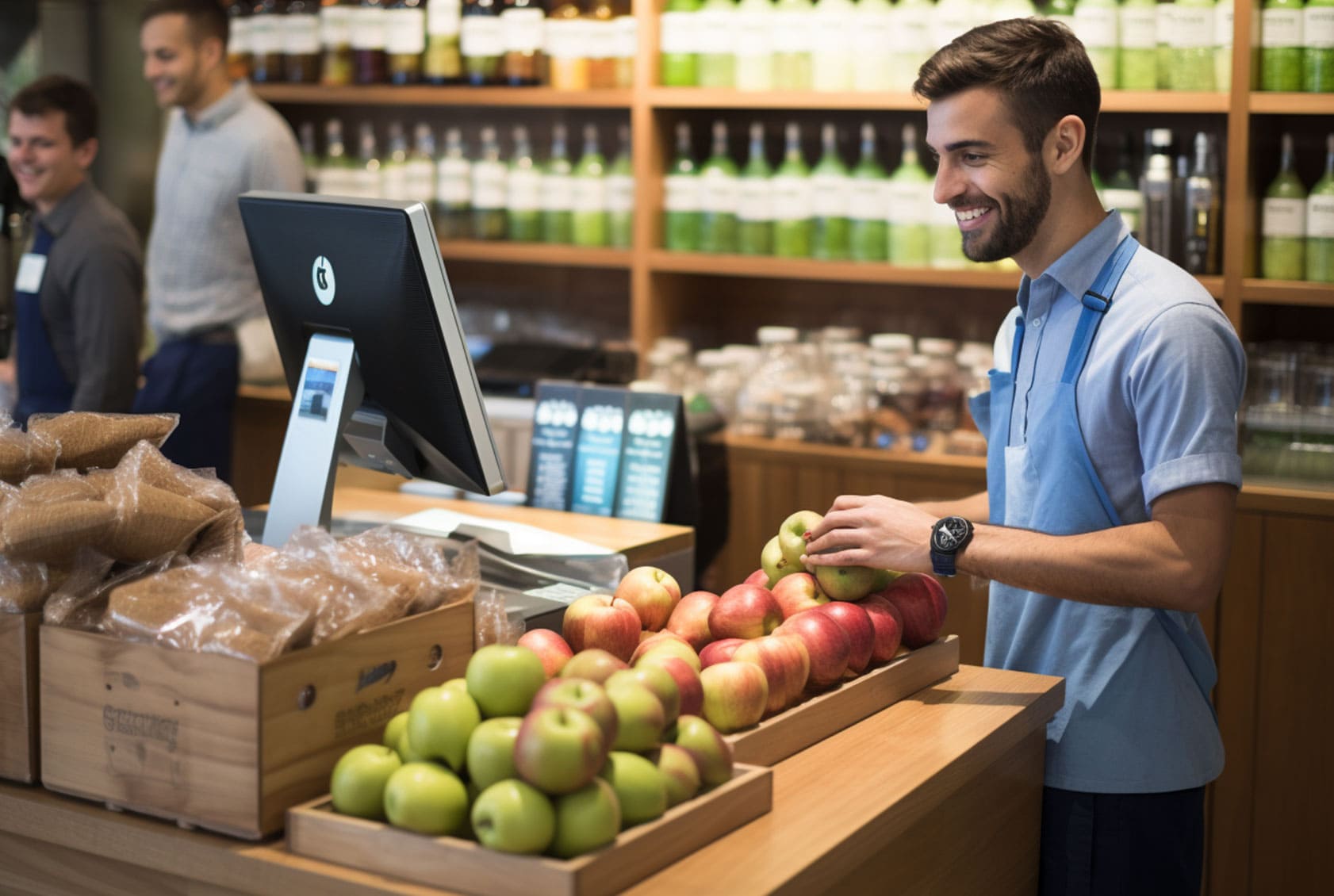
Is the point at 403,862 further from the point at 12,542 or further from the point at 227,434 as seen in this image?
the point at 227,434

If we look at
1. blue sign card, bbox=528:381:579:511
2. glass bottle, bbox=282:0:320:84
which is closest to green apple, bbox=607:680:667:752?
blue sign card, bbox=528:381:579:511

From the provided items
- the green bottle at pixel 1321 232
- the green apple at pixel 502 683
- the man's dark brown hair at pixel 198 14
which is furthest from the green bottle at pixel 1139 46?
the green apple at pixel 502 683

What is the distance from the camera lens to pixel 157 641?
1426 millimetres

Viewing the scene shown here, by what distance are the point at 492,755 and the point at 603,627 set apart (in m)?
0.46

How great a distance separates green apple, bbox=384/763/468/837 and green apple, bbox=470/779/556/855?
1.5 inches

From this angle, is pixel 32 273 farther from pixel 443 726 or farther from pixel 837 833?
pixel 837 833

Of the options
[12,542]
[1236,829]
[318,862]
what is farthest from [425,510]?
[1236,829]

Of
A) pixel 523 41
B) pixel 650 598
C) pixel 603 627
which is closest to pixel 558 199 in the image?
pixel 523 41

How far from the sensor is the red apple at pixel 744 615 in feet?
5.92

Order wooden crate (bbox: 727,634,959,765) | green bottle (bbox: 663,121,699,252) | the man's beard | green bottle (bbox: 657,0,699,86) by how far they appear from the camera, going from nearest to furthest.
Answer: wooden crate (bbox: 727,634,959,765)
the man's beard
green bottle (bbox: 657,0,699,86)
green bottle (bbox: 663,121,699,252)

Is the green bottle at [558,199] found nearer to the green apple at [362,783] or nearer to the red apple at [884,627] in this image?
the red apple at [884,627]

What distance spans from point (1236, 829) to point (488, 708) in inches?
96.4

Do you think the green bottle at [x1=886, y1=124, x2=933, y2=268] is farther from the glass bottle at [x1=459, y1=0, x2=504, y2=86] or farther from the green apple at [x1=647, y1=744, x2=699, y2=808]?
the green apple at [x1=647, y1=744, x2=699, y2=808]

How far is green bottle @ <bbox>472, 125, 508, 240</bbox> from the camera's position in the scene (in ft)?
14.8
